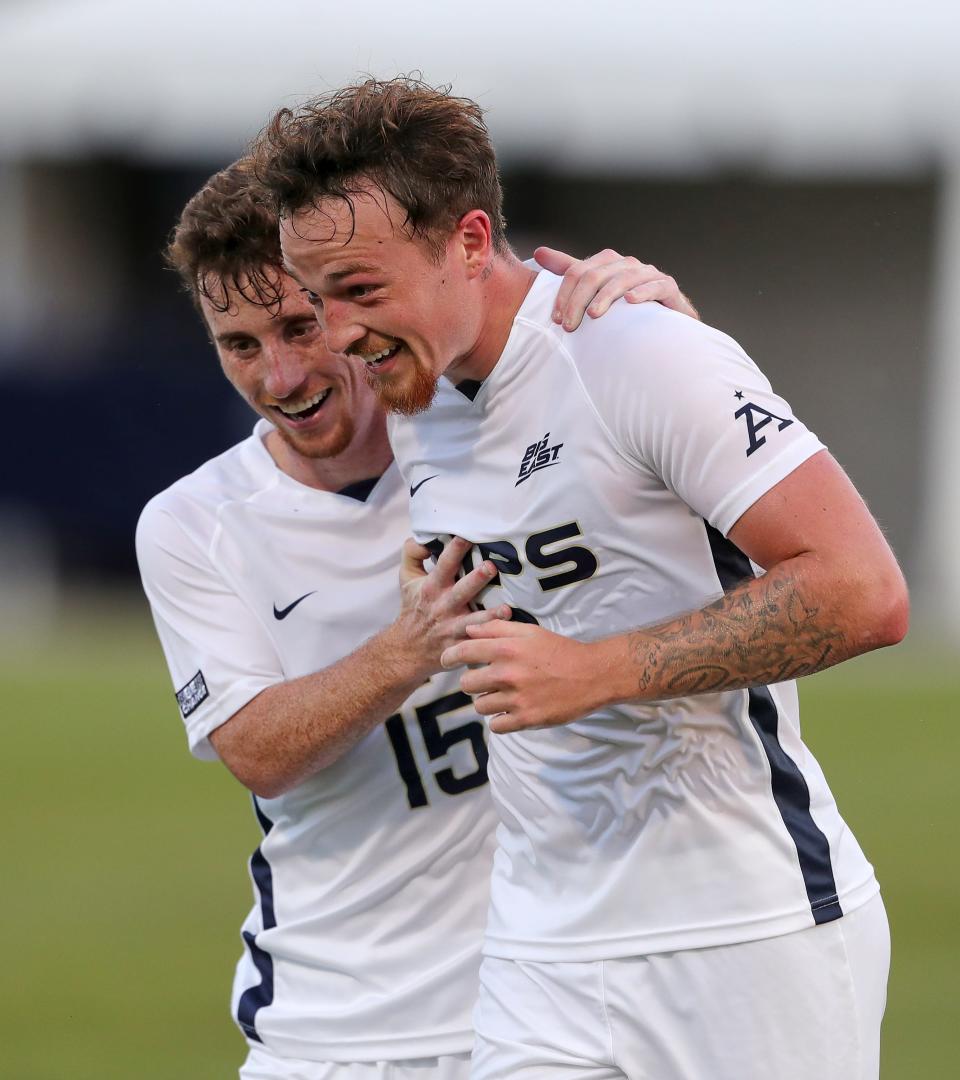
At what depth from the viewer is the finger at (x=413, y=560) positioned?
12.0 ft

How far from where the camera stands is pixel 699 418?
2.91 m

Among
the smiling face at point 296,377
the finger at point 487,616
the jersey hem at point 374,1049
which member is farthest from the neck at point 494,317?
the jersey hem at point 374,1049

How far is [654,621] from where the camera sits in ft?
10.3

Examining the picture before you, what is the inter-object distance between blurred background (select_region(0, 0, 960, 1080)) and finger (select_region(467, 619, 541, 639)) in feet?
27.4

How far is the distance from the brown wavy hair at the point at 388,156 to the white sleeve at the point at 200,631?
3.60ft

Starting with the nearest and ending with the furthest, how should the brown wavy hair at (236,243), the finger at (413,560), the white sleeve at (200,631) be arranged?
the finger at (413,560) → the brown wavy hair at (236,243) → the white sleeve at (200,631)

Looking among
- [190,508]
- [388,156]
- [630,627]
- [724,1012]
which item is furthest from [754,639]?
[190,508]

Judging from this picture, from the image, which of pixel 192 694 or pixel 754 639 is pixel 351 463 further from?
pixel 754 639

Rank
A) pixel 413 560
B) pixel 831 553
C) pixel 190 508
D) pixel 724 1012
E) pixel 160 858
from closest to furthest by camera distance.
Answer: pixel 831 553, pixel 724 1012, pixel 413 560, pixel 190 508, pixel 160 858

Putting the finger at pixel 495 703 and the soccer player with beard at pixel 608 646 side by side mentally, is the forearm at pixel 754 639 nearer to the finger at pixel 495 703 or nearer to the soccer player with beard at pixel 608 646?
the soccer player with beard at pixel 608 646

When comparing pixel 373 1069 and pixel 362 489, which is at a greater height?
pixel 362 489

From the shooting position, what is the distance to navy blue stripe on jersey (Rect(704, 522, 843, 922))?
318 centimetres

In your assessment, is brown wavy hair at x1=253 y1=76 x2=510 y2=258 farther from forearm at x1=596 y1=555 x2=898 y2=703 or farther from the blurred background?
the blurred background

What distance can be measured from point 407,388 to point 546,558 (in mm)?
429
